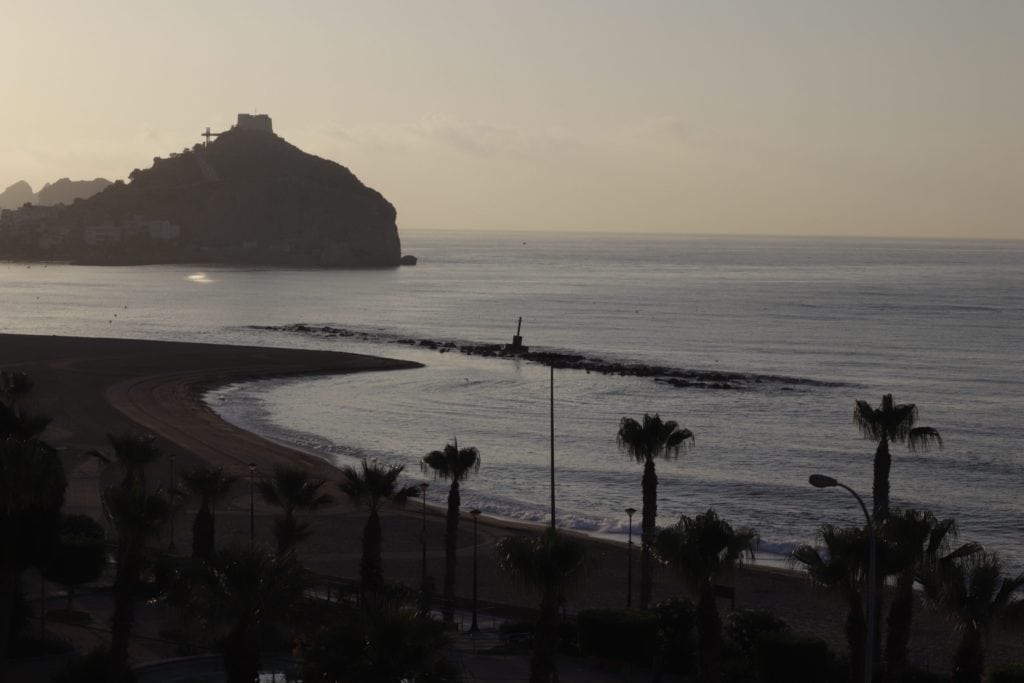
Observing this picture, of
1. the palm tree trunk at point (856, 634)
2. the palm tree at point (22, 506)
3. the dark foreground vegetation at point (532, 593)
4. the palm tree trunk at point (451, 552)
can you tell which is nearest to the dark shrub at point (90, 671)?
the dark foreground vegetation at point (532, 593)

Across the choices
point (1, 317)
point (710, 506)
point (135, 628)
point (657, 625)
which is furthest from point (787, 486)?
point (1, 317)

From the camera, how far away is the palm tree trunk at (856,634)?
76.4ft

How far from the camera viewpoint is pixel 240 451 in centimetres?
5962

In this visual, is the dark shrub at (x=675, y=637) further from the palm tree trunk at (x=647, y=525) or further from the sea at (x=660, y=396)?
the sea at (x=660, y=396)

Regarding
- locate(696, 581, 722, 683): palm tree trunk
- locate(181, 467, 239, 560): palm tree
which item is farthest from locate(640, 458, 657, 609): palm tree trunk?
Result: locate(181, 467, 239, 560): palm tree

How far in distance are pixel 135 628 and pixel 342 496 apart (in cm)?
2047

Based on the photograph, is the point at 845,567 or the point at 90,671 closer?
the point at 845,567

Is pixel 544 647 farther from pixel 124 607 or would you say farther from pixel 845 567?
pixel 124 607

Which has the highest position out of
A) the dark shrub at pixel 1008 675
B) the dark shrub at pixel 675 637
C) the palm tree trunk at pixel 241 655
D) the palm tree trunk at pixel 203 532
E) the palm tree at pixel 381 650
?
the palm tree at pixel 381 650

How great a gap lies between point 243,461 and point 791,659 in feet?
117

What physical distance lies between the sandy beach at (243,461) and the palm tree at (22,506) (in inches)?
169

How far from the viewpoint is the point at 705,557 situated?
23.6 meters

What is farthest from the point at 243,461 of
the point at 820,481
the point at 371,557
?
the point at 820,481

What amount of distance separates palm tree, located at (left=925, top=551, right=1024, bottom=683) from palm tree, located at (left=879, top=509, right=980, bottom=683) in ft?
0.93
